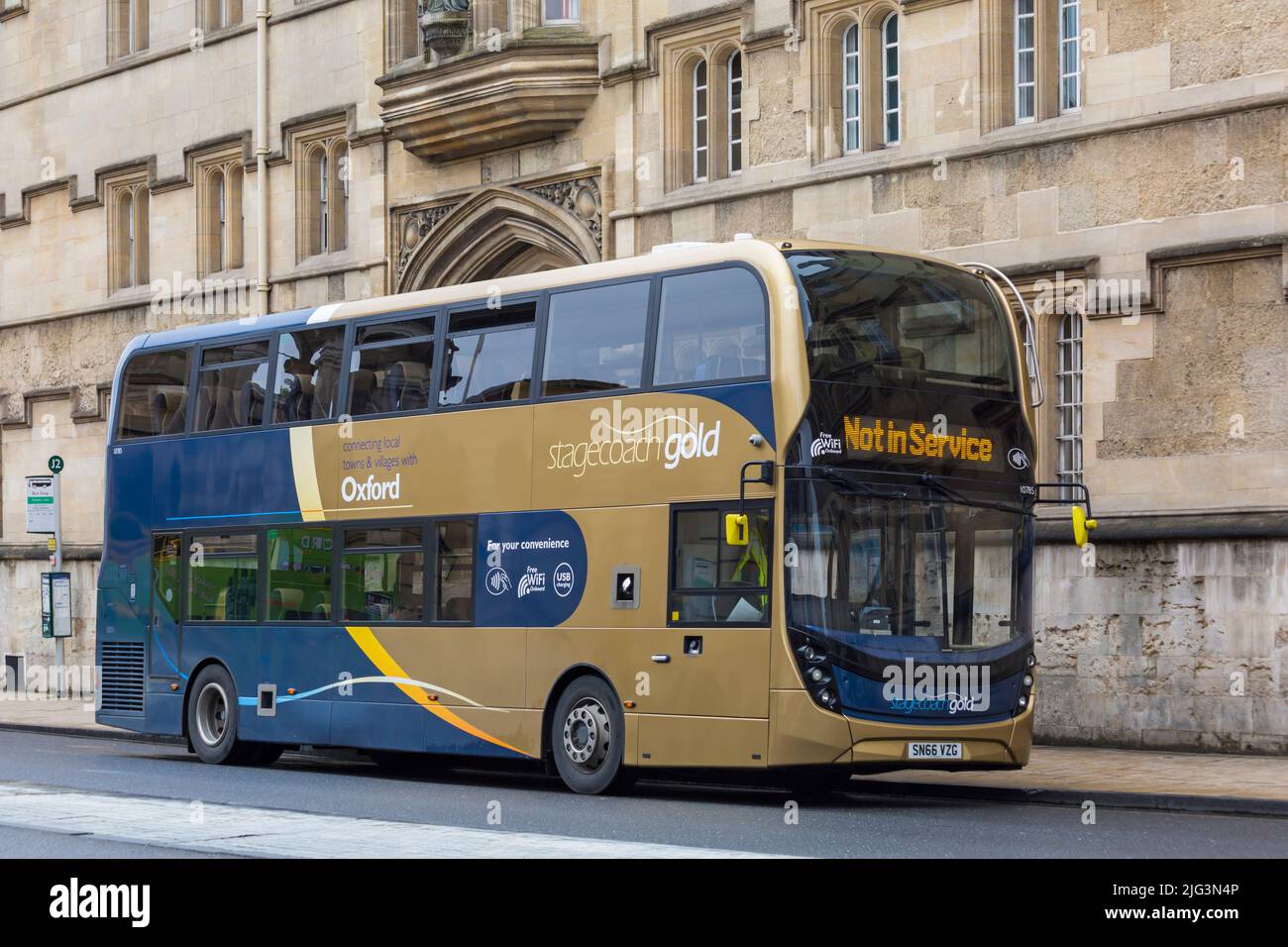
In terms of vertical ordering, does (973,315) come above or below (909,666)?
above

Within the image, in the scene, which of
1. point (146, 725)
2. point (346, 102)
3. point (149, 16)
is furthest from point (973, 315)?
point (149, 16)

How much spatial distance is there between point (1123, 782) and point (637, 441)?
4.60m

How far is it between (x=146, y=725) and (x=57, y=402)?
1466cm

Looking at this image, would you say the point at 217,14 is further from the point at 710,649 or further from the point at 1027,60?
the point at 710,649

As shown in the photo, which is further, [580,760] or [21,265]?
[21,265]

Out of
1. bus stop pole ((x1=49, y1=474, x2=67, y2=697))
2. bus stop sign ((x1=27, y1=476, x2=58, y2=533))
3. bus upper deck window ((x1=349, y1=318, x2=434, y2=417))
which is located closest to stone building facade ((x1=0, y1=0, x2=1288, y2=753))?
bus stop pole ((x1=49, y1=474, x2=67, y2=697))

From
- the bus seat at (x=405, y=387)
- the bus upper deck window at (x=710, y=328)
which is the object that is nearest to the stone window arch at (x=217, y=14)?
the bus seat at (x=405, y=387)

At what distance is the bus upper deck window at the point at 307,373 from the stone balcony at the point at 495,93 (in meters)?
7.26

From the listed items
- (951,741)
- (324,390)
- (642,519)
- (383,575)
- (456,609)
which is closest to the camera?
(951,741)

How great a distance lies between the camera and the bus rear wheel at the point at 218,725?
19438mm

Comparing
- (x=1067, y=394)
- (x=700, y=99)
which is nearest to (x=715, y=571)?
(x=1067, y=394)

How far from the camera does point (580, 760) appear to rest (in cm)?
1579

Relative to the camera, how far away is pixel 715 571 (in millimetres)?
14727

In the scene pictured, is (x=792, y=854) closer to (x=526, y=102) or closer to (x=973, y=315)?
(x=973, y=315)
